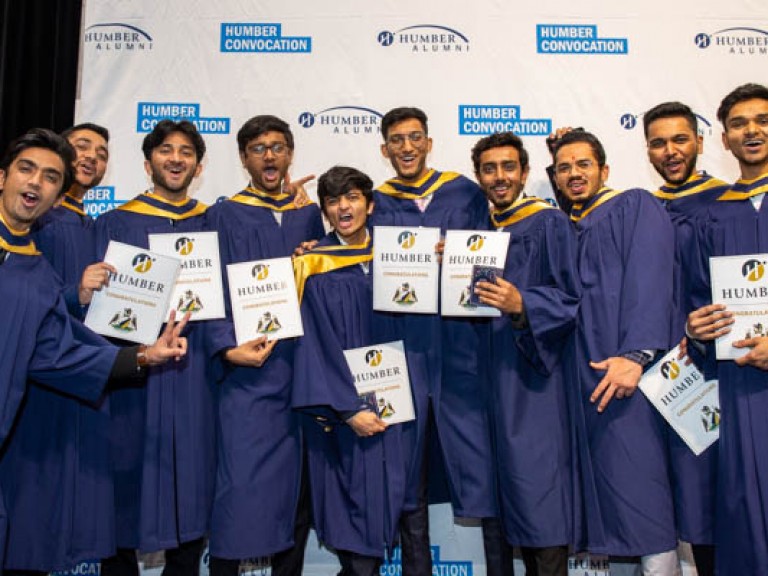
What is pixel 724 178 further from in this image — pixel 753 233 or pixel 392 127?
pixel 392 127

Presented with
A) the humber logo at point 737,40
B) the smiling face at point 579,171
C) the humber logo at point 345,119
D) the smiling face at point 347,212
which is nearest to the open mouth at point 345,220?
the smiling face at point 347,212

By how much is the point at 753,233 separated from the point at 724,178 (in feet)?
7.60

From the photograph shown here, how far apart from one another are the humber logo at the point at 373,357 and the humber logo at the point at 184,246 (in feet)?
3.27

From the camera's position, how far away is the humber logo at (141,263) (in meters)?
3.18

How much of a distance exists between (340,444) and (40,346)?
1.42m

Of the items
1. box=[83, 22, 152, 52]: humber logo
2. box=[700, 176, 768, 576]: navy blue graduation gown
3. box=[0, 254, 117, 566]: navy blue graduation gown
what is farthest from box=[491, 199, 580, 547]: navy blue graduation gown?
box=[83, 22, 152, 52]: humber logo

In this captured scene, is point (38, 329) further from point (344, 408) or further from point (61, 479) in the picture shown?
point (344, 408)

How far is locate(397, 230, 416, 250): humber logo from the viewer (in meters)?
3.33

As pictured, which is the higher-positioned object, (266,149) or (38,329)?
(266,149)

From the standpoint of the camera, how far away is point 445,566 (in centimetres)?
470

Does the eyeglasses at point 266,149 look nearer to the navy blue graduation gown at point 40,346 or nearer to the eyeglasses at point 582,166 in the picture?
the navy blue graduation gown at point 40,346

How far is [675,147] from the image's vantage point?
3.62 metres

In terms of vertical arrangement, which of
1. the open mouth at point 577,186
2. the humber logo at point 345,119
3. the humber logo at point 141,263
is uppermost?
the humber logo at point 345,119

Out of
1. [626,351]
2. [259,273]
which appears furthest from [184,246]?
[626,351]
